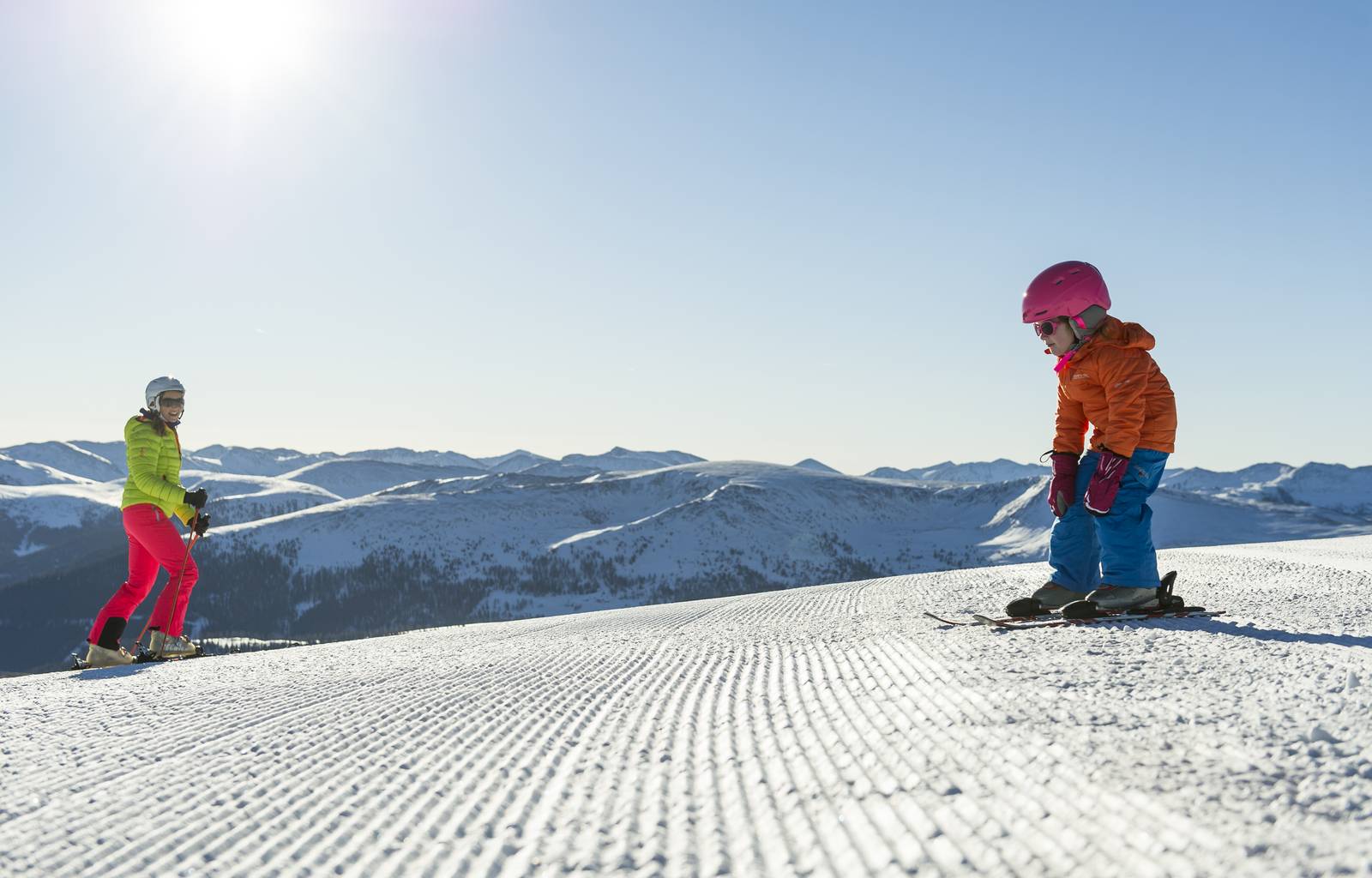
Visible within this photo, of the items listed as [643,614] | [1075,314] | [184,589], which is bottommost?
[643,614]

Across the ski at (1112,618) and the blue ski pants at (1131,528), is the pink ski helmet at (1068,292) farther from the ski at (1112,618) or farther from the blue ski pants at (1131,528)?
the ski at (1112,618)

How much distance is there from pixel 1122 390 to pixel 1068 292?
761 millimetres

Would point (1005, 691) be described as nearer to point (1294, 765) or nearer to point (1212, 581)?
point (1294, 765)

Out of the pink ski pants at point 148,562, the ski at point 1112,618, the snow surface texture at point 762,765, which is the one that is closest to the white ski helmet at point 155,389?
the pink ski pants at point 148,562

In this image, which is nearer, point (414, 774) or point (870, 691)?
point (414, 774)

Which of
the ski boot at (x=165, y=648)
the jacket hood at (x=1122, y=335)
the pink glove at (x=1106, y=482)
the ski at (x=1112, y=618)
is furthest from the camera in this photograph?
the ski boot at (x=165, y=648)

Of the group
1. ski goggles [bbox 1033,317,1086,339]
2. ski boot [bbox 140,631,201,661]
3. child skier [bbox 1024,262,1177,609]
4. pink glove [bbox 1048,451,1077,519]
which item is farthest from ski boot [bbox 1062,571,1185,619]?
ski boot [bbox 140,631,201,661]

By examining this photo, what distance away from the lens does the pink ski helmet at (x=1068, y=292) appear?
5547mm

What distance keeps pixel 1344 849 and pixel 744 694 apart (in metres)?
2.40

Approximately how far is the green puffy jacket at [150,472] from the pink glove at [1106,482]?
811 cm

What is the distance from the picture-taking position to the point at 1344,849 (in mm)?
1607

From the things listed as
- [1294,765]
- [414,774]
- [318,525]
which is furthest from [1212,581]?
[318,525]

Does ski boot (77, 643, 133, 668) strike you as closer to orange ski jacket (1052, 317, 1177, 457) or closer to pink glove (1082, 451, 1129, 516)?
pink glove (1082, 451, 1129, 516)

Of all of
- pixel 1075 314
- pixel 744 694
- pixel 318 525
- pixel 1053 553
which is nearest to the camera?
pixel 744 694
